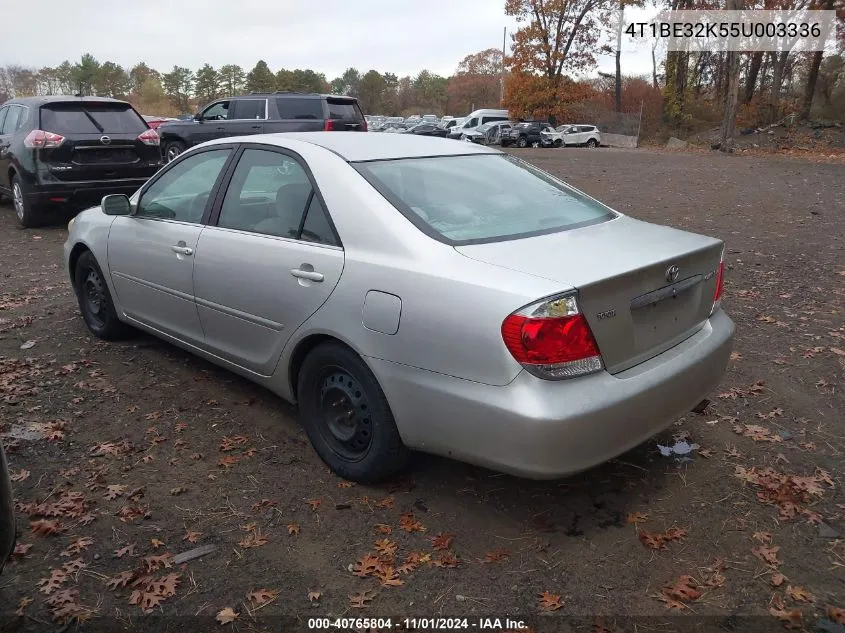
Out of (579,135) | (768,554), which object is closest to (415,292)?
(768,554)

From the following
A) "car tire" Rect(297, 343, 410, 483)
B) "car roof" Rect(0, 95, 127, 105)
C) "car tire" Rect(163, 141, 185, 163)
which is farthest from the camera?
"car tire" Rect(163, 141, 185, 163)

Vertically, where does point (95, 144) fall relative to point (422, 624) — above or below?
above

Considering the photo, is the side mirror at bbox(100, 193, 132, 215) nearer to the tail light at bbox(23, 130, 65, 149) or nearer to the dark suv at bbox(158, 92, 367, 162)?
the tail light at bbox(23, 130, 65, 149)

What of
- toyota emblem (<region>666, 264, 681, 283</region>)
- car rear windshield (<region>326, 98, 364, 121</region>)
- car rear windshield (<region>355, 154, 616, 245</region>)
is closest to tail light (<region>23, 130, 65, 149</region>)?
car rear windshield (<region>326, 98, 364, 121</region>)

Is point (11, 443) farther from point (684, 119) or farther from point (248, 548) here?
point (684, 119)

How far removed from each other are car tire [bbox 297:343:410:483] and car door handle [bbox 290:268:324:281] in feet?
1.05

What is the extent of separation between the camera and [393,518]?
3.09 m

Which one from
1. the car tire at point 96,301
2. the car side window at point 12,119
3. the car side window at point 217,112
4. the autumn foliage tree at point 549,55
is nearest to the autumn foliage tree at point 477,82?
the autumn foliage tree at point 549,55

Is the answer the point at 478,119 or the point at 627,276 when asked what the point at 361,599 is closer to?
the point at 627,276

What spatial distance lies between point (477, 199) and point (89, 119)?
8155 millimetres

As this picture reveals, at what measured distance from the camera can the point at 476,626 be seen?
247cm

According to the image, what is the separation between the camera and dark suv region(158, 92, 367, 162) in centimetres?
1468

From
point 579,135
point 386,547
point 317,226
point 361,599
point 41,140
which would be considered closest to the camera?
point 361,599

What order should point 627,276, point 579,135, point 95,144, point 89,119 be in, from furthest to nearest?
1. point 579,135
2. point 89,119
3. point 95,144
4. point 627,276
